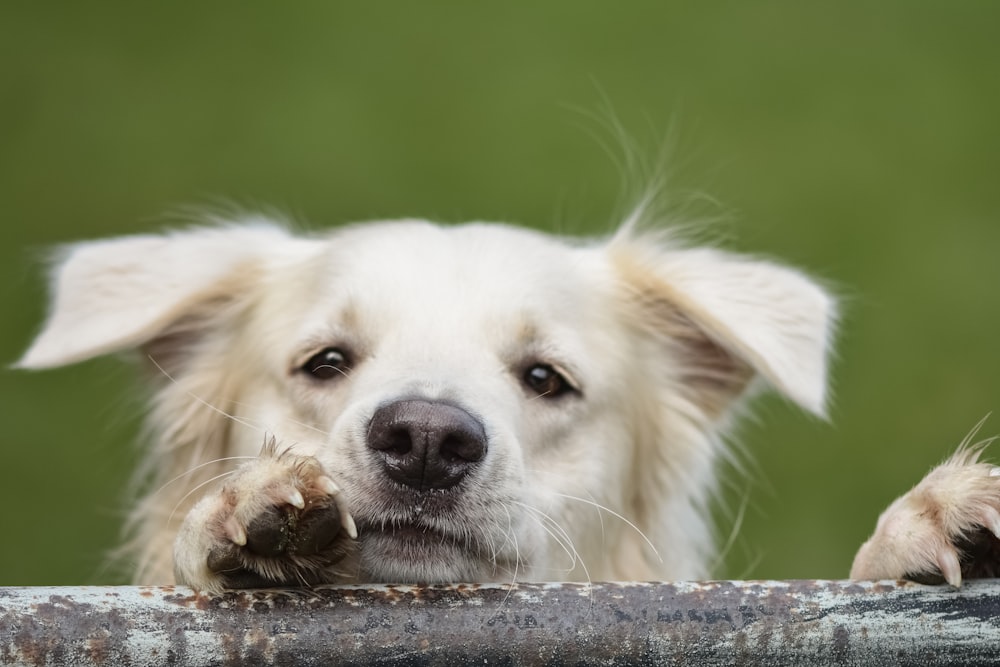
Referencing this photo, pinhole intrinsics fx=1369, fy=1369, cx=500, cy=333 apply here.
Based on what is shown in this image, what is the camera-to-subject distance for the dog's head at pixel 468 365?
9.07ft

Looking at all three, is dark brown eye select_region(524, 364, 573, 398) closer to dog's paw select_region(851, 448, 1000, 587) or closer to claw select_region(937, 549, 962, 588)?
dog's paw select_region(851, 448, 1000, 587)

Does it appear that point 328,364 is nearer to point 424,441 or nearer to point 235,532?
point 424,441

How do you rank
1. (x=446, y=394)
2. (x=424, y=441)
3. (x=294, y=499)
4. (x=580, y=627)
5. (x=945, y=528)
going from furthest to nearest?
1. (x=446, y=394)
2. (x=424, y=441)
3. (x=945, y=528)
4. (x=294, y=499)
5. (x=580, y=627)

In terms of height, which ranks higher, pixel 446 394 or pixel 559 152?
pixel 559 152

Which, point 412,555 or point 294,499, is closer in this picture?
point 294,499

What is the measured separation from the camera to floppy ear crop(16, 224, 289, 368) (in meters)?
3.59

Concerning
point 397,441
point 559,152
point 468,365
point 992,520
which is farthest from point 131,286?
point 559,152

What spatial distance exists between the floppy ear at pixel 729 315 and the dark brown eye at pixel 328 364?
3.30 ft

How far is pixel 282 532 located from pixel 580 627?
2.01ft

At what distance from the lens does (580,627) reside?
6.07 ft

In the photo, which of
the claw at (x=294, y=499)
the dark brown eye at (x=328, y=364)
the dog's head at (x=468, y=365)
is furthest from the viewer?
the dark brown eye at (x=328, y=364)

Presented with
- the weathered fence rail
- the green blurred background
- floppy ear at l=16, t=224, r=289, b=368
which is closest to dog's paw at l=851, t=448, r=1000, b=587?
the weathered fence rail

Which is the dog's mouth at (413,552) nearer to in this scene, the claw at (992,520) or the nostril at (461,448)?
the nostril at (461,448)

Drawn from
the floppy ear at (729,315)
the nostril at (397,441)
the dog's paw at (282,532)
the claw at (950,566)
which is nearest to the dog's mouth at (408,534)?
the nostril at (397,441)
